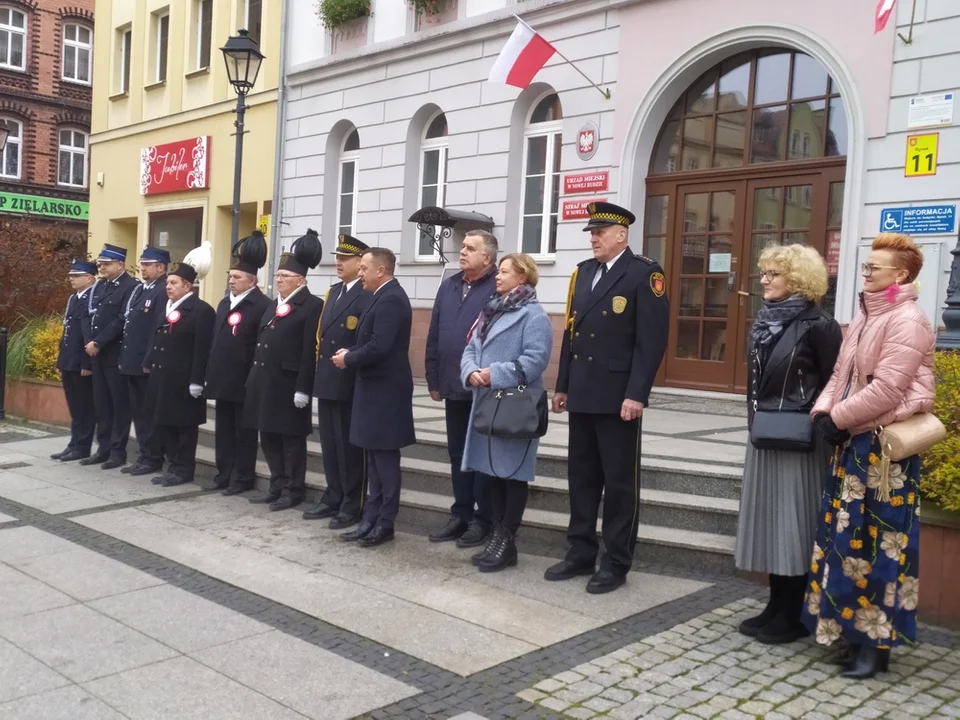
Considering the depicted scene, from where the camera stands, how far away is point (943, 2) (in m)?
8.64

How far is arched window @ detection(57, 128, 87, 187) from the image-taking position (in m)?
32.4

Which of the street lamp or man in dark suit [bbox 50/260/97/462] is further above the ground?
the street lamp

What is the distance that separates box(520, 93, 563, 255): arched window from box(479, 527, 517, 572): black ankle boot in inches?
265

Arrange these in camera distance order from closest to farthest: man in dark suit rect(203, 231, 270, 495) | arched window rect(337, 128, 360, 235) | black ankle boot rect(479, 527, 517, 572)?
black ankle boot rect(479, 527, 517, 572)
man in dark suit rect(203, 231, 270, 495)
arched window rect(337, 128, 360, 235)

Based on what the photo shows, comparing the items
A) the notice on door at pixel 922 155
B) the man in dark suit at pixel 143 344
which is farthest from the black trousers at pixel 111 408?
the notice on door at pixel 922 155

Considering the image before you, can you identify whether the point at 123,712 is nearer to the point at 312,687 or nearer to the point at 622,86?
the point at 312,687

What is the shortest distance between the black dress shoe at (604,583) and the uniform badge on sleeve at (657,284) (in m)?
1.55

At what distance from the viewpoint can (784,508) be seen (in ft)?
14.9

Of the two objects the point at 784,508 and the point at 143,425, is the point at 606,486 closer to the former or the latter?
the point at 784,508

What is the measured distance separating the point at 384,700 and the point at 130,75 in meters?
18.8

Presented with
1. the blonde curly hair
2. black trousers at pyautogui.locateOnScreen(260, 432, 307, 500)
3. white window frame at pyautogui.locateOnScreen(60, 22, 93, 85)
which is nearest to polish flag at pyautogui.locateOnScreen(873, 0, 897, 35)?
the blonde curly hair

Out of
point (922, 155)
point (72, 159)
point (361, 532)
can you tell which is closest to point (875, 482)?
point (361, 532)

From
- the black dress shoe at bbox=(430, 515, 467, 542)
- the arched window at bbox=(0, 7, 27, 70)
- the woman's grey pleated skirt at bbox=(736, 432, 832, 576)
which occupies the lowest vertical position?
the black dress shoe at bbox=(430, 515, 467, 542)

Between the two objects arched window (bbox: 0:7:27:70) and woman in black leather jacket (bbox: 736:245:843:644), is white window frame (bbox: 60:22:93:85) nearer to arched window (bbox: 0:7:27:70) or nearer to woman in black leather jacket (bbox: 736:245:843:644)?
arched window (bbox: 0:7:27:70)
